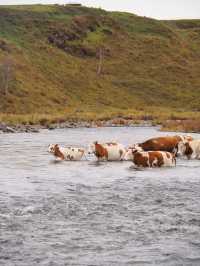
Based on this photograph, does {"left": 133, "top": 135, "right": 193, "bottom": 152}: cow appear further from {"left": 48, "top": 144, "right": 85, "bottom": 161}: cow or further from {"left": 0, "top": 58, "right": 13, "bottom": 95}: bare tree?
{"left": 0, "top": 58, "right": 13, "bottom": 95}: bare tree

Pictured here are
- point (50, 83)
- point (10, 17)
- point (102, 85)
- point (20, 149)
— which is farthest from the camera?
point (10, 17)

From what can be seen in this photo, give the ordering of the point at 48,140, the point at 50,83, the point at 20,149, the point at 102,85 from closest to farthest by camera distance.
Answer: the point at 20,149 < the point at 48,140 < the point at 50,83 < the point at 102,85

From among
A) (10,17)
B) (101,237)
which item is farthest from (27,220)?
(10,17)

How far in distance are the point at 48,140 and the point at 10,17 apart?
→ 71581 millimetres

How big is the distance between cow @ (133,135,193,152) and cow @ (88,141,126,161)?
3.01 ft

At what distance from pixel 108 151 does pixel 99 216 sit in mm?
11407

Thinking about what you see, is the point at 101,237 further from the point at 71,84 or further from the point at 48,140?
the point at 71,84

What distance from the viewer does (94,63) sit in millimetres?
97688

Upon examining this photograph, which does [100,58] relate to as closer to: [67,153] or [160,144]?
[160,144]

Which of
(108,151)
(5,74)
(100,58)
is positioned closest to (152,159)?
(108,151)

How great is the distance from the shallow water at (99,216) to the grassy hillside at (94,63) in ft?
140

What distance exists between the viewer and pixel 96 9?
388ft

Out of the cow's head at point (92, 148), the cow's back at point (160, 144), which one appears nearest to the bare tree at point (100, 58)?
the cow's back at point (160, 144)

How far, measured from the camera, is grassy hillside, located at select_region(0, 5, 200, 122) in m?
75.6
